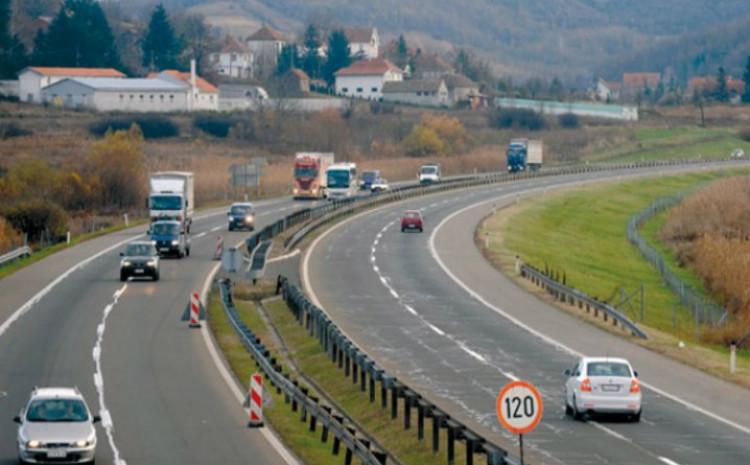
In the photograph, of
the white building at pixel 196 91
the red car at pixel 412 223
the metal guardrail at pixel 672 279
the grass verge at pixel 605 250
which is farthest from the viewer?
the white building at pixel 196 91

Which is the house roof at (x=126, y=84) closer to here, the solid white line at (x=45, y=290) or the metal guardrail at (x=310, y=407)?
the solid white line at (x=45, y=290)

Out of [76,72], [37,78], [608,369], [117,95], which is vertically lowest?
[608,369]

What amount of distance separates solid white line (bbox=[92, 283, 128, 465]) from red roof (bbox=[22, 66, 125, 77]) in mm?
127015

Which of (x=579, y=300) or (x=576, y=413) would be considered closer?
(x=576, y=413)

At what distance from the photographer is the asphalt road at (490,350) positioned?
1141 inches

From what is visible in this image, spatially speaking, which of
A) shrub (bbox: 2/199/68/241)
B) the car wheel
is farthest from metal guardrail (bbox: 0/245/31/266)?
the car wheel

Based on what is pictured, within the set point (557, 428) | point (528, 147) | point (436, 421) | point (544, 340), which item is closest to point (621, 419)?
point (557, 428)

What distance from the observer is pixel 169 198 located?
70.6m

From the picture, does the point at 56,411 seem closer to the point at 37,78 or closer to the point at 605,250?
the point at 605,250

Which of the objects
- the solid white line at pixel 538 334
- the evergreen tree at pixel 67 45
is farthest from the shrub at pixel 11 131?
the solid white line at pixel 538 334

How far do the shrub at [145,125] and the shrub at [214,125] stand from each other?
11.5 ft

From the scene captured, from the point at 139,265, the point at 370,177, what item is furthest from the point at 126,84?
the point at 139,265

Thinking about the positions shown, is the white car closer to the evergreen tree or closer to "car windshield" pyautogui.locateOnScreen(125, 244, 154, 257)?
"car windshield" pyautogui.locateOnScreen(125, 244, 154, 257)

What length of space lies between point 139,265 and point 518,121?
14300cm
